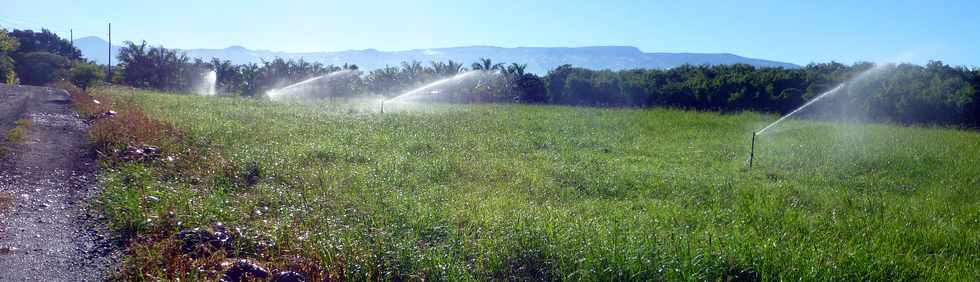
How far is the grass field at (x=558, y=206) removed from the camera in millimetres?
4246

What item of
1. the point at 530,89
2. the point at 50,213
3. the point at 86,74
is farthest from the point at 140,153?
the point at 86,74

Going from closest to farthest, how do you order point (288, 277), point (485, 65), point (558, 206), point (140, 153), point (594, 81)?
point (288, 277) → point (558, 206) → point (140, 153) → point (594, 81) → point (485, 65)

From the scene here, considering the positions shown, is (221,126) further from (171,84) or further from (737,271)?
(171,84)

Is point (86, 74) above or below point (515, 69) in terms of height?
below

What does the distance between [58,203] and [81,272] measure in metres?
1.93

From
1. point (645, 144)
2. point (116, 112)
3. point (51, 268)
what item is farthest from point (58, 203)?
point (645, 144)

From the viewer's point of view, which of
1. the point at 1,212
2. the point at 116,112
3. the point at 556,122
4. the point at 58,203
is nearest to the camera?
the point at 1,212

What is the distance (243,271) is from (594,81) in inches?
929

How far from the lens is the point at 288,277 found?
4.13 meters

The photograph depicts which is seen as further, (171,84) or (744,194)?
(171,84)

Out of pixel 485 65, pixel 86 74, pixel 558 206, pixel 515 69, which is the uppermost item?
pixel 485 65

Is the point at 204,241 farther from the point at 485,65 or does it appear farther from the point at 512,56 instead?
the point at 512,56

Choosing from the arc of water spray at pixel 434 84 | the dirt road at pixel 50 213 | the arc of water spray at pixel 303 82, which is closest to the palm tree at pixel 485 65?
the arc of water spray at pixel 434 84

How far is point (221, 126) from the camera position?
11.2 m
